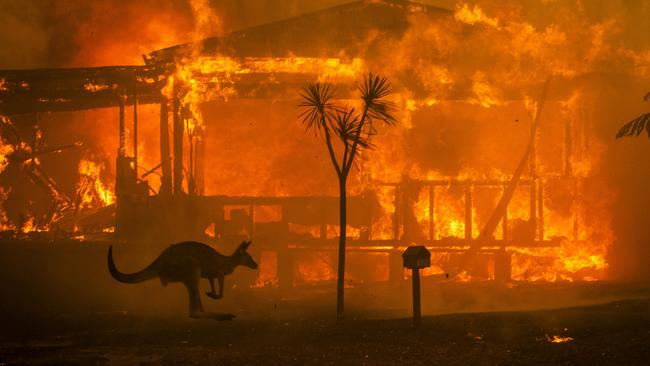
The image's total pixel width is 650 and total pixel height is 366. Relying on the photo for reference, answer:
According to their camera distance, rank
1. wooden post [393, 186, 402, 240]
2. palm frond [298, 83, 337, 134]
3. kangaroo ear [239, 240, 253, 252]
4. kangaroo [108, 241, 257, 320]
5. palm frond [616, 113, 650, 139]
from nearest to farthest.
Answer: kangaroo [108, 241, 257, 320] → palm frond [298, 83, 337, 134] → kangaroo ear [239, 240, 253, 252] → palm frond [616, 113, 650, 139] → wooden post [393, 186, 402, 240]

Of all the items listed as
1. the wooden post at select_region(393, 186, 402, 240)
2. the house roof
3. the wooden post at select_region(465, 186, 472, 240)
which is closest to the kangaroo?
the wooden post at select_region(393, 186, 402, 240)

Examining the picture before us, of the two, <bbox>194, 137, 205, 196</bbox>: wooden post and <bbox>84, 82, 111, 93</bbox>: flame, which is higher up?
<bbox>84, 82, 111, 93</bbox>: flame

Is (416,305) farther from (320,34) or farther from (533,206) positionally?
(320,34)

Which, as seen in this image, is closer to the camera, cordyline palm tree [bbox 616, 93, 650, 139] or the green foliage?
the green foliage

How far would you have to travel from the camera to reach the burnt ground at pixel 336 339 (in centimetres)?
943

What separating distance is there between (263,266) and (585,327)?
10124 millimetres

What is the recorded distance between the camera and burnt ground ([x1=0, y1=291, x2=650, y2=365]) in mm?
9430

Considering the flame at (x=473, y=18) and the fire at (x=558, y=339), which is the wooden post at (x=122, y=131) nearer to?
the flame at (x=473, y=18)

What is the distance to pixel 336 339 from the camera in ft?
35.6

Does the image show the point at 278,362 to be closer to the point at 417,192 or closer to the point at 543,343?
the point at 543,343

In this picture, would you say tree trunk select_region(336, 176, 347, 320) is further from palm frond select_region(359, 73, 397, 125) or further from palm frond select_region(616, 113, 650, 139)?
palm frond select_region(616, 113, 650, 139)

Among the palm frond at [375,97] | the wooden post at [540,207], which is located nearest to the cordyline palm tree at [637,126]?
the wooden post at [540,207]

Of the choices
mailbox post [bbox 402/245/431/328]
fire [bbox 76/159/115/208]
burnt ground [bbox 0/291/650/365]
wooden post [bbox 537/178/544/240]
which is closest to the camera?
burnt ground [bbox 0/291/650/365]

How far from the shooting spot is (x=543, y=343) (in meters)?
10.1
